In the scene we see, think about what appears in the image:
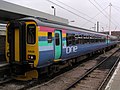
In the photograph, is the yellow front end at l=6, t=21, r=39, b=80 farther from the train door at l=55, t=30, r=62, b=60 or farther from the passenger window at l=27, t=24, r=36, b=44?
the train door at l=55, t=30, r=62, b=60

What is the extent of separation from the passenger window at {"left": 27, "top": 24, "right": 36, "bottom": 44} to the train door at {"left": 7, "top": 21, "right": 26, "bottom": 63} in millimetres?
188

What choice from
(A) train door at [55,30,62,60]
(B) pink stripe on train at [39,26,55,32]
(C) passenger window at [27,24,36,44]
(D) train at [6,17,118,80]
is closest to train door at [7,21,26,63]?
(D) train at [6,17,118,80]

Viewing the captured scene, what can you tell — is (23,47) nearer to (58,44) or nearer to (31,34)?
(31,34)

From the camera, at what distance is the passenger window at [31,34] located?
10445 mm

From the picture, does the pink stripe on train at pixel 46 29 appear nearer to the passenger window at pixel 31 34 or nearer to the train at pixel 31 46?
the train at pixel 31 46

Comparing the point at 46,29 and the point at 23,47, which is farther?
the point at 46,29

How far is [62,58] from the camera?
523 inches

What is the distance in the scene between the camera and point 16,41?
35.9 feet

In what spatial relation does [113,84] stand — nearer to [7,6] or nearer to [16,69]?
[16,69]

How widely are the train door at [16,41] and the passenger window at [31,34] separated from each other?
0.62 feet

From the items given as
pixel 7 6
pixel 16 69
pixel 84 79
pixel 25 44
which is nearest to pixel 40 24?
pixel 25 44

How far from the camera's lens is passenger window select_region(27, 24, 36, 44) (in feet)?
34.3

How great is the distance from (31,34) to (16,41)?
92cm

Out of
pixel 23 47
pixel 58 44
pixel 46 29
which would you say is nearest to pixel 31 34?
pixel 23 47
